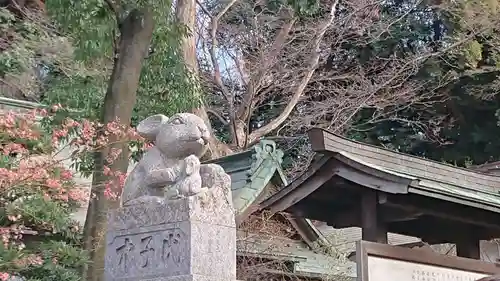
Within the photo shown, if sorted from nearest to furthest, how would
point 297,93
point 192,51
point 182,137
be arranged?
point 182,137
point 192,51
point 297,93

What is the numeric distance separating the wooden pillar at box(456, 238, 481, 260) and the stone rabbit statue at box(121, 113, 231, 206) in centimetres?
493

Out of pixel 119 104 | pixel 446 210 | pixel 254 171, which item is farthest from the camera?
pixel 254 171

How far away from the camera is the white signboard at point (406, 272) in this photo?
7102 millimetres

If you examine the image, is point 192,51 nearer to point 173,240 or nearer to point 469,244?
point 469,244

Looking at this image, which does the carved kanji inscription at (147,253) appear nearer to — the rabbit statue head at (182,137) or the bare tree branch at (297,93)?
the rabbit statue head at (182,137)

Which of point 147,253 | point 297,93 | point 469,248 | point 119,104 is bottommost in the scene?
point 147,253

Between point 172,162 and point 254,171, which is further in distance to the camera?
point 254,171

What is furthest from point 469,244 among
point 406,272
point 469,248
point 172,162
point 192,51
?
point 192,51

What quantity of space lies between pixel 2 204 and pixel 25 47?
8.30 meters

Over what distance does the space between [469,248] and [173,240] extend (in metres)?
5.39

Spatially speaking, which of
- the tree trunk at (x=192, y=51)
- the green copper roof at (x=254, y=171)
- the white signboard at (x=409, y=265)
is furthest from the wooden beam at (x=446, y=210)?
the tree trunk at (x=192, y=51)

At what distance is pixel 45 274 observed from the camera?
319 inches

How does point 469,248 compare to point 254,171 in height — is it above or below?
below

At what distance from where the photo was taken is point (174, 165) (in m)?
4.82
